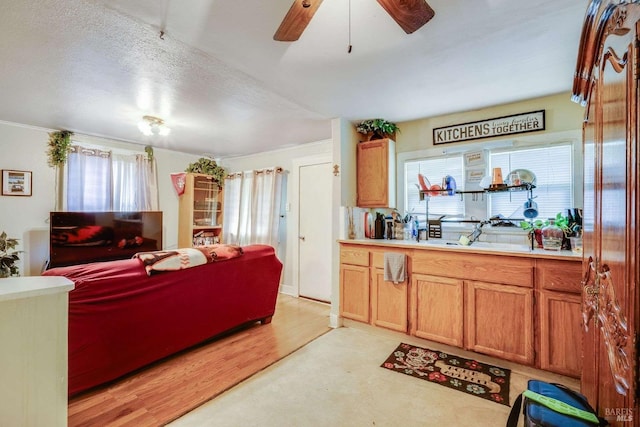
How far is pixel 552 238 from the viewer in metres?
2.35

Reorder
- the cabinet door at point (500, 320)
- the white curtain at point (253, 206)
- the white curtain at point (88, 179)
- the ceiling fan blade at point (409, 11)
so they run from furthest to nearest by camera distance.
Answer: the white curtain at point (253, 206) < the white curtain at point (88, 179) < the cabinet door at point (500, 320) < the ceiling fan blade at point (409, 11)

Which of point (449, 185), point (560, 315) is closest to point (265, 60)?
point (449, 185)

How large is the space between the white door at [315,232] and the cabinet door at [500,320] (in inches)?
83.7

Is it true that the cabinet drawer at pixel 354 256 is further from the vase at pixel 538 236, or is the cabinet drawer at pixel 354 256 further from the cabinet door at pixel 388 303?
the vase at pixel 538 236

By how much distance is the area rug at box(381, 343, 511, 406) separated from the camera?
2047mm

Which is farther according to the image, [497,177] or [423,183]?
[423,183]

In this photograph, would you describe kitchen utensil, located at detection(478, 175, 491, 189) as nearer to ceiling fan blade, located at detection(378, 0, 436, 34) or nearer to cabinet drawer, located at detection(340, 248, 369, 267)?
cabinet drawer, located at detection(340, 248, 369, 267)

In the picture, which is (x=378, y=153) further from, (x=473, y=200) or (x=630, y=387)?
(x=630, y=387)

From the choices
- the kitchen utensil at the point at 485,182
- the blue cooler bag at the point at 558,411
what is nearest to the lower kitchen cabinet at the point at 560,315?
the kitchen utensil at the point at 485,182

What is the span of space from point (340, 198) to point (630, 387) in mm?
2792

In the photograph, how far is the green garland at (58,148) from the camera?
3830 mm

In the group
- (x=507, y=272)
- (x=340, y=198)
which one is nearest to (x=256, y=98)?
(x=340, y=198)

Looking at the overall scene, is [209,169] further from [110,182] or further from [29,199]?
[29,199]

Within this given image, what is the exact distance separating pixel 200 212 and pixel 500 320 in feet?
15.6
